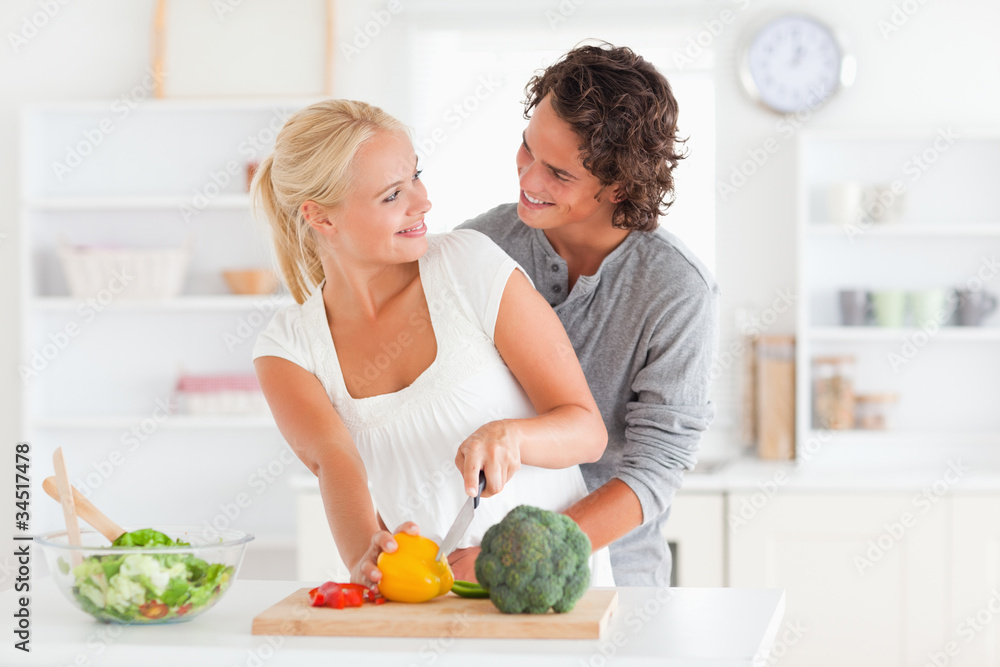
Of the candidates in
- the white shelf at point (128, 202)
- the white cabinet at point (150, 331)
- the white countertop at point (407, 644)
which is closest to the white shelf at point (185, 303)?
the white cabinet at point (150, 331)

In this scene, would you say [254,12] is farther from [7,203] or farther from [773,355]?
[773,355]

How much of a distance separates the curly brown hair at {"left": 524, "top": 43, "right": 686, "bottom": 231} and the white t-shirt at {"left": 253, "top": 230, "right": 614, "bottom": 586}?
26 centimetres

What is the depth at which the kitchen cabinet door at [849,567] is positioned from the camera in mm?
2975

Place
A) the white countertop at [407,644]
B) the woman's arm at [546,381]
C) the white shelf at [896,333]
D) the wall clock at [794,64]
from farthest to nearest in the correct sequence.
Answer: the wall clock at [794,64] < the white shelf at [896,333] < the woman's arm at [546,381] < the white countertop at [407,644]

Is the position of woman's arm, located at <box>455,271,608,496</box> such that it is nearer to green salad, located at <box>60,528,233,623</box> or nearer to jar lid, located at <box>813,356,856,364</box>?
green salad, located at <box>60,528,233,623</box>

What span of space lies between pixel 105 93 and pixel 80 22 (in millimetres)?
Result: 290

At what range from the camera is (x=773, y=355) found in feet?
11.0

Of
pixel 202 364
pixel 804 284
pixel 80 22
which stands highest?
pixel 80 22

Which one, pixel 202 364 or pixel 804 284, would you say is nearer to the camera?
pixel 804 284

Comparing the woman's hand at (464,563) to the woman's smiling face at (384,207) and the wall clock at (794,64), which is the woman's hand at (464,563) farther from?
the wall clock at (794,64)

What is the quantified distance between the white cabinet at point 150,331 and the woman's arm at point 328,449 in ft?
7.08

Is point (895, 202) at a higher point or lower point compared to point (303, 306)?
higher

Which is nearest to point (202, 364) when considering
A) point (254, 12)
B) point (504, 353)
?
point (254, 12)

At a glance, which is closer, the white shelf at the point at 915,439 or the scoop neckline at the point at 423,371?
the scoop neckline at the point at 423,371
